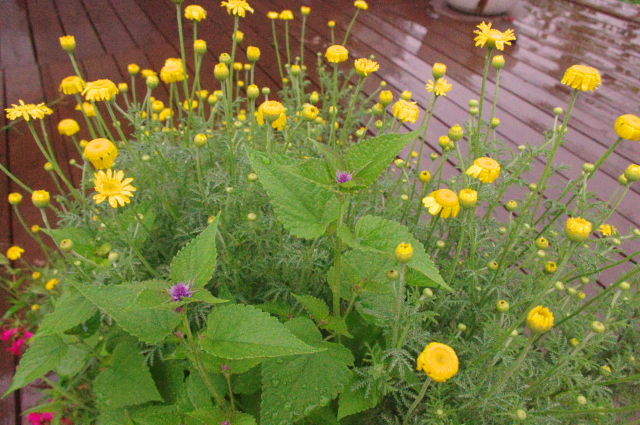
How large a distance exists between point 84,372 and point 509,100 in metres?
2.55

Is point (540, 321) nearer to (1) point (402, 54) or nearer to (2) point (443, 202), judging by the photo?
(2) point (443, 202)

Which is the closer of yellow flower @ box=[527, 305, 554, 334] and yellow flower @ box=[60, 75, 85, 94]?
yellow flower @ box=[527, 305, 554, 334]

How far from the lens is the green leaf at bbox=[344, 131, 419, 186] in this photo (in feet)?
2.38

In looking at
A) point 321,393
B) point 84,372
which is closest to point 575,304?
point 321,393

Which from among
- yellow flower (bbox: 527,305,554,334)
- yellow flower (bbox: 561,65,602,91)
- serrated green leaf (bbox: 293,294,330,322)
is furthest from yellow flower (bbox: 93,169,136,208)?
yellow flower (bbox: 561,65,602,91)

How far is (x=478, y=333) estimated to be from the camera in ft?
3.56

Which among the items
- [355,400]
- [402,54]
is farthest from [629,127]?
[402,54]

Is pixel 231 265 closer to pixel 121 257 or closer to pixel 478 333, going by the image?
pixel 121 257

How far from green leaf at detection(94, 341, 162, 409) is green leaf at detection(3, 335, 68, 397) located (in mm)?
119

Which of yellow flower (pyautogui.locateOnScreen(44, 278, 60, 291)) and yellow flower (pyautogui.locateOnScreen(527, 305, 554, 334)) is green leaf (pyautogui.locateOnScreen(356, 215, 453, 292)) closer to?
yellow flower (pyautogui.locateOnScreen(527, 305, 554, 334))

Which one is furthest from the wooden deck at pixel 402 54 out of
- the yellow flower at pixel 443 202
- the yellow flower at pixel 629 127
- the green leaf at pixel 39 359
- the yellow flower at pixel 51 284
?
the yellow flower at pixel 443 202

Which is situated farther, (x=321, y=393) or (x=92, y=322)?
(x=92, y=322)

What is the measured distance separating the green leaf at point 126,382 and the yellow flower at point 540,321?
839 mm

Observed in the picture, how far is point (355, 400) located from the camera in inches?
34.1
